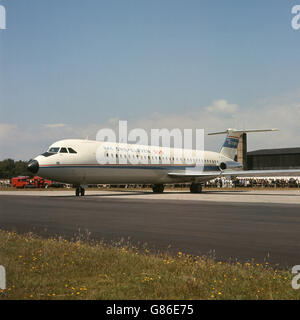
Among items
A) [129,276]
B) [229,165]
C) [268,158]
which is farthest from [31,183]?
[268,158]

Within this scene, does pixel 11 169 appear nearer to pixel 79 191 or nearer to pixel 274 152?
pixel 274 152

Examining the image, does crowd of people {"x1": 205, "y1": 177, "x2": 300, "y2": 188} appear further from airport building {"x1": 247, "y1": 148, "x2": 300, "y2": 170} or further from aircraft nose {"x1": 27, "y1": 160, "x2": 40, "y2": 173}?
airport building {"x1": 247, "y1": 148, "x2": 300, "y2": 170}

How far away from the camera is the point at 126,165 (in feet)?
106

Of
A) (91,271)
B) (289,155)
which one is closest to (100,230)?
(91,271)

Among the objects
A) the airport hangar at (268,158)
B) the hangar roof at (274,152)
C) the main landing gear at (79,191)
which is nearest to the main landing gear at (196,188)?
the main landing gear at (79,191)

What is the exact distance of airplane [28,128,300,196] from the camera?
91.8 ft

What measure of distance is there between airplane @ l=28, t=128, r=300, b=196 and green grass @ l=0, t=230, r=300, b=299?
20577 mm

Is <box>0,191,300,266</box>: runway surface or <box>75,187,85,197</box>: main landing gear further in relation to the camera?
<box>75,187,85,197</box>: main landing gear

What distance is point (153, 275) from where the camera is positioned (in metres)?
5.86

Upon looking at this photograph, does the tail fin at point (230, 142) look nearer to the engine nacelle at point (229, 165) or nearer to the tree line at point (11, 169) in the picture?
the engine nacelle at point (229, 165)

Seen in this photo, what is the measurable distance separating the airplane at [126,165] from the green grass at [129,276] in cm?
2058

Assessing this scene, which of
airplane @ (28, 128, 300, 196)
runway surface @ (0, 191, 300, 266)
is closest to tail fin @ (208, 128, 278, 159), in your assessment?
airplane @ (28, 128, 300, 196)

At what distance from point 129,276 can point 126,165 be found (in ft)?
86.8
